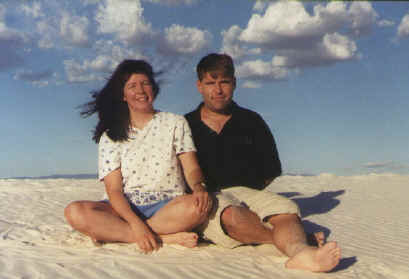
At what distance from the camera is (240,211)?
432 centimetres

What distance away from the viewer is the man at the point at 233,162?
14.3 feet

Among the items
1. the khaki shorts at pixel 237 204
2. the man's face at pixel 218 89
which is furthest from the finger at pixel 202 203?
the man's face at pixel 218 89

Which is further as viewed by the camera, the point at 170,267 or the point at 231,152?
the point at 231,152

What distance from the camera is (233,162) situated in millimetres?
4992

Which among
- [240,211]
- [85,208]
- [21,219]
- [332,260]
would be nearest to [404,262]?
[332,260]

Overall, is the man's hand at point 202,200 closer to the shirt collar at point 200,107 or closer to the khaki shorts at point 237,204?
the khaki shorts at point 237,204

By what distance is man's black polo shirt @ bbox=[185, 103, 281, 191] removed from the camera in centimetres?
495

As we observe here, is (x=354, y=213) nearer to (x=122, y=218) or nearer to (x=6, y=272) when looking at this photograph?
(x=122, y=218)

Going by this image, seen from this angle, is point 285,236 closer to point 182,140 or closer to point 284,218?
point 284,218

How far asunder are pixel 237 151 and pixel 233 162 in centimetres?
13

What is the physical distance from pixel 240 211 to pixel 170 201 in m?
0.68

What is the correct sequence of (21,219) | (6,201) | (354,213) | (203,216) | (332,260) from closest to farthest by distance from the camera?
(332,260), (203,216), (21,219), (354,213), (6,201)

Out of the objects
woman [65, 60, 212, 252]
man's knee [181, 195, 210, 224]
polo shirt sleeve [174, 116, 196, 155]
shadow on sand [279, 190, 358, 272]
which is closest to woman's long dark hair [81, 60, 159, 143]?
woman [65, 60, 212, 252]

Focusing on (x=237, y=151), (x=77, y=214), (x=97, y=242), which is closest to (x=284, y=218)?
(x=237, y=151)
